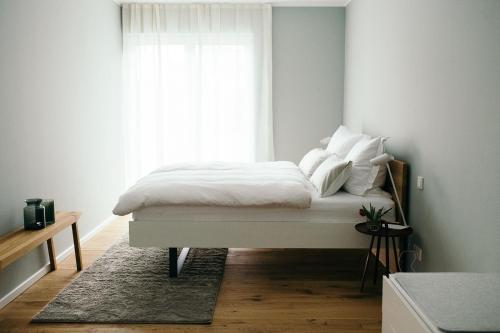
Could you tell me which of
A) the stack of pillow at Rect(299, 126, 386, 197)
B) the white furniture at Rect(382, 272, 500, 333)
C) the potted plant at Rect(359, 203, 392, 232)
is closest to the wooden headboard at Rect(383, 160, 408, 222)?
the stack of pillow at Rect(299, 126, 386, 197)

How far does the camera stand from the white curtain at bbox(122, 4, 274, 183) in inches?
210

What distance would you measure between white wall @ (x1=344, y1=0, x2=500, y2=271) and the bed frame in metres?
0.34

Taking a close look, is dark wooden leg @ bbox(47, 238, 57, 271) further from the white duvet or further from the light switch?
the light switch

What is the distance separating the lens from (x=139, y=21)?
17.4ft

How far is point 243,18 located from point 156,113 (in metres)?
1.67

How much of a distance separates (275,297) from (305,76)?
3.47 m

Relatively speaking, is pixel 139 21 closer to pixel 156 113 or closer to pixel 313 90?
pixel 156 113

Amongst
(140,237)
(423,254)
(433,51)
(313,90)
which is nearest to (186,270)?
(140,237)

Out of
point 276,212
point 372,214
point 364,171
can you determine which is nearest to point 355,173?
point 364,171

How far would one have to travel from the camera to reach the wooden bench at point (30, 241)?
2.28 m

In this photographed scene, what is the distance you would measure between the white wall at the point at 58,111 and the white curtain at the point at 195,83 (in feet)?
1.14

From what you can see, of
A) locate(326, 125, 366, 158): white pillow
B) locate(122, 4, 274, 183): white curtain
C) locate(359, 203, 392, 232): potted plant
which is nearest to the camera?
→ locate(359, 203, 392, 232): potted plant

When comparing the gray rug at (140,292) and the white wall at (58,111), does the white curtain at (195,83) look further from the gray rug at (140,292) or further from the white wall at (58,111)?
the gray rug at (140,292)

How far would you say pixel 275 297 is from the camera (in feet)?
8.91
